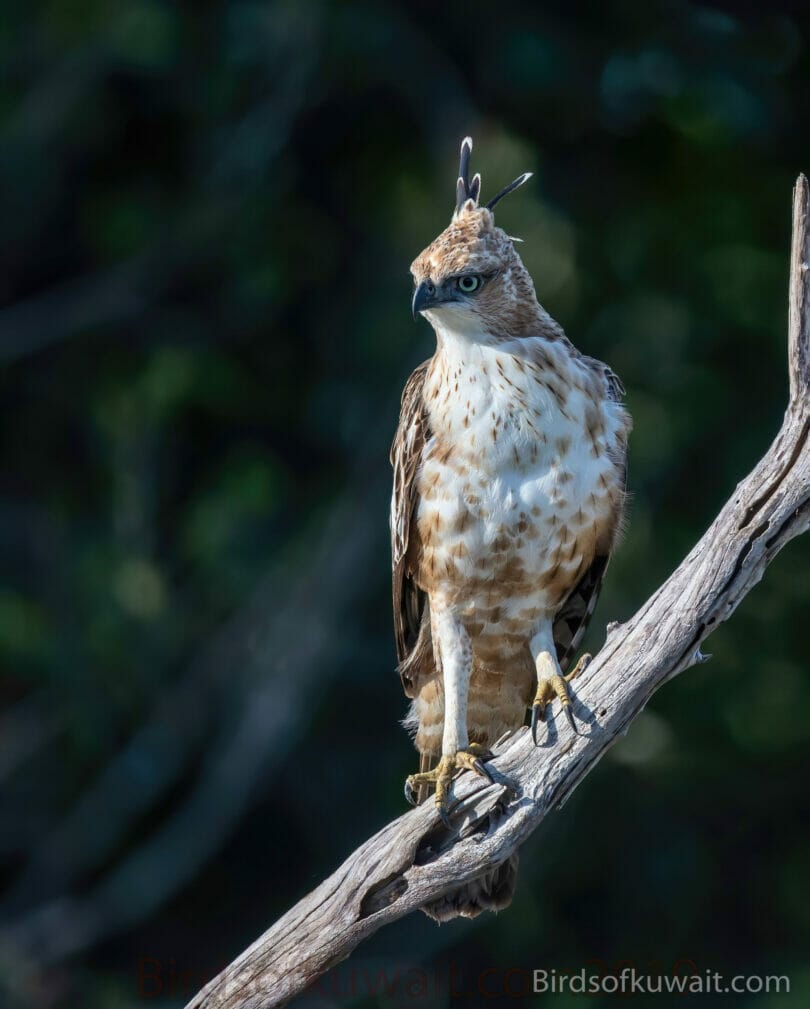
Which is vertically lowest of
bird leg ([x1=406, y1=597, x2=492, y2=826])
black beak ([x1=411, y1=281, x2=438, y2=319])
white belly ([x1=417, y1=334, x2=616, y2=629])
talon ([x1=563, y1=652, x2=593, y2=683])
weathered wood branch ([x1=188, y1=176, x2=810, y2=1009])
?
weathered wood branch ([x1=188, y1=176, x2=810, y2=1009])

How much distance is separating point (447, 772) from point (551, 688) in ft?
0.98

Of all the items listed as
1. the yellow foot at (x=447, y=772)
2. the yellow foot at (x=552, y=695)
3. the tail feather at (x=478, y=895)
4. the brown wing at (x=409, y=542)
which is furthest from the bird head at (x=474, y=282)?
the tail feather at (x=478, y=895)

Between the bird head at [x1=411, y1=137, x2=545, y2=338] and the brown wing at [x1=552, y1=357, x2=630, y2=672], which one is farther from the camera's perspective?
the brown wing at [x1=552, y1=357, x2=630, y2=672]

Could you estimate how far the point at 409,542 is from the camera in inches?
136

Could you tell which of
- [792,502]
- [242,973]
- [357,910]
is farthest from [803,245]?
[242,973]

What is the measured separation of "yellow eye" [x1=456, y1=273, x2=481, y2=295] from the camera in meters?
3.21

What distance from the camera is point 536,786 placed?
303 centimetres

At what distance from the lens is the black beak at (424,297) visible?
3.15 meters

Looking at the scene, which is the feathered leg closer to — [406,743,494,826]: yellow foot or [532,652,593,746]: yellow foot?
[532,652,593,746]: yellow foot

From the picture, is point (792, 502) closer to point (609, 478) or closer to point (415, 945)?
point (609, 478)

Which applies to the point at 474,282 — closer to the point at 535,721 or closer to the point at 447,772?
the point at 535,721

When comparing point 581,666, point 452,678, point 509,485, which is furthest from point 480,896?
point 509,485

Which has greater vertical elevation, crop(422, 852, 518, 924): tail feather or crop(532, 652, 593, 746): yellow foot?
crop(532, 652, 593, 746): yellow foot

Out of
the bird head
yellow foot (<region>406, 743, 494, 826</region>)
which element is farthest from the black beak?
yellow foot (<region>406, 743, 494, 826</region>)
